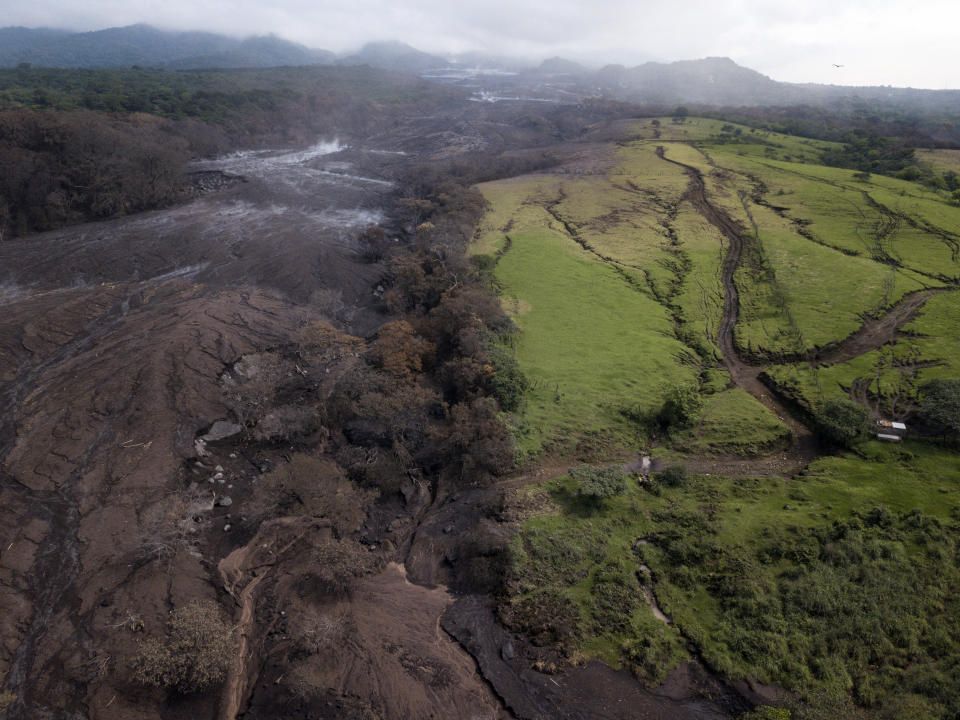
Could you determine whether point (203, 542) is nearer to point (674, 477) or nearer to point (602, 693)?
point (602, 693)

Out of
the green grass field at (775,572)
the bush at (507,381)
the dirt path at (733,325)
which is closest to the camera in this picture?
the green grass field at (775,572)

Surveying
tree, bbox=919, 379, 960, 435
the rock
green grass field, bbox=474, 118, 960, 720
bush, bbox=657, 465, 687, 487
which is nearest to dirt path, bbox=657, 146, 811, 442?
green grass field, bbox=474, 118, 960, 720

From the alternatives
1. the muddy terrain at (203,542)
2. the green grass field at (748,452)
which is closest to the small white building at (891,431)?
the green grass field at (748,452)

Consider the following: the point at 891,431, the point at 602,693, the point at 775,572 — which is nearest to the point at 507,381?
the point at 775,572

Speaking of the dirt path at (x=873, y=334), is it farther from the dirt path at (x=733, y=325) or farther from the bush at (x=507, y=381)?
the bush at (x=507, y=381)

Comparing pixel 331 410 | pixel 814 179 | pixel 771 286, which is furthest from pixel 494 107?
pixel 331 410

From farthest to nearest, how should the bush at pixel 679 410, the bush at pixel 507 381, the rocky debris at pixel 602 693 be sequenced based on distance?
1. the bush at pixel 507 381
2. the bush at pixel 679 410
3. the rocky debris at pixel 602 693
